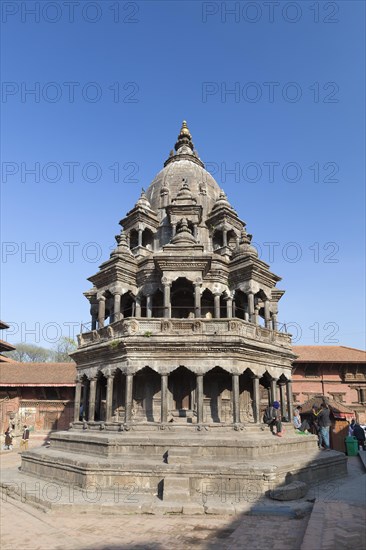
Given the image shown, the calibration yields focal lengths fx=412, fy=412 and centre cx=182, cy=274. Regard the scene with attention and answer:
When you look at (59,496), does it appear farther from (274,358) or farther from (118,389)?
(274,358)

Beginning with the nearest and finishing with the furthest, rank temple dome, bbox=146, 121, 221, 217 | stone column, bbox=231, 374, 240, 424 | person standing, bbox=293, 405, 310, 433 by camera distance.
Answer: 1. stone column, bbox=231, 374, 240, 424
2. person standing, bbox=293, 405, 310, 433
3. temple dome, bbox=146, 121, 221, 217

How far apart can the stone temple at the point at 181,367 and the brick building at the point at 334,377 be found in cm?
1632

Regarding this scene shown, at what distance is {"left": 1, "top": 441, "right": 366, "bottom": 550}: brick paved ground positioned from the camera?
28.2 feet

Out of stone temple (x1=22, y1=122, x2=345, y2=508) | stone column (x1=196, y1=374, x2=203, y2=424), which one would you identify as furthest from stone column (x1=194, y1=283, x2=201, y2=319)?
stone column (x1=196, y1=374, x2=203, y2=424)

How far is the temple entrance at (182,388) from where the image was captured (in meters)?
18.8

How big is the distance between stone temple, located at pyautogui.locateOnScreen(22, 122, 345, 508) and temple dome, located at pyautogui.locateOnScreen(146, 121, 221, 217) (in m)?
0.12

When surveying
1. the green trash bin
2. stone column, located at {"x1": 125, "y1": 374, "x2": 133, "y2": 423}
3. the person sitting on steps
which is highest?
stone column, located at {"x1": 125, "y1": 374, "x2": 133, "y2": 423}

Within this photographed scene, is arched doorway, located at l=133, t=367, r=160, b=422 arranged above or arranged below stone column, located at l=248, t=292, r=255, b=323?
below

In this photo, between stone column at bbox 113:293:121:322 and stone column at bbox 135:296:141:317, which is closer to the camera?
stone column at bbox 113:293:121:322

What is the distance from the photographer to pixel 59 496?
12766mm

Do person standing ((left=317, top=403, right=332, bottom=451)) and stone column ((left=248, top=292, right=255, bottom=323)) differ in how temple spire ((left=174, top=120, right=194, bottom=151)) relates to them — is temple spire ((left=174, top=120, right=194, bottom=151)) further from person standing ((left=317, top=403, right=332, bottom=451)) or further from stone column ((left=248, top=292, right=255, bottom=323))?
person standing ((left=317, top=403, right=332, bottom=451))

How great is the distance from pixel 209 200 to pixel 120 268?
835 centimetres

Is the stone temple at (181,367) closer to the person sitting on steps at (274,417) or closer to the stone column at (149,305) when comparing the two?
the stone column at (149,305)

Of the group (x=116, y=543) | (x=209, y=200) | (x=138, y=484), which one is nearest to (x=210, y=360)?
(x=138, y=484)
